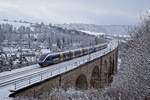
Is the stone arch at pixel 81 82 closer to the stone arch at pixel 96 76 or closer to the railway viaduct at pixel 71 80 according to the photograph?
the railway viaduct at pixel 71 80

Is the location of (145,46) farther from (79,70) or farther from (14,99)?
(79,70)

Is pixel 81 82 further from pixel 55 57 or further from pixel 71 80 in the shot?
pixel 55 57

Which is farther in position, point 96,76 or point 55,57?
point 96,76

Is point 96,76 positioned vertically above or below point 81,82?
below

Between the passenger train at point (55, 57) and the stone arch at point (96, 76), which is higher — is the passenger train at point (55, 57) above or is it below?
above

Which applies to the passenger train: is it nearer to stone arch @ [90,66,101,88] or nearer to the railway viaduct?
the railway viaduct

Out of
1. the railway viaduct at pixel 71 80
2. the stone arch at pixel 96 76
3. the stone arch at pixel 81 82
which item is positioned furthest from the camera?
the stone arch at pixel 96 76

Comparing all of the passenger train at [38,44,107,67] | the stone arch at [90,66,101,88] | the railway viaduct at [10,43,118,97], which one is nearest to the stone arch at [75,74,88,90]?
the railway viaduct at [10,43,118,97]

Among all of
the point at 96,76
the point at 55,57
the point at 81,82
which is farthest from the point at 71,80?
the point at 96,76

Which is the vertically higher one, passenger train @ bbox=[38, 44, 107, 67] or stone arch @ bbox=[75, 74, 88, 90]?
passenger train @ bbox=[38, 44, 107, 67]

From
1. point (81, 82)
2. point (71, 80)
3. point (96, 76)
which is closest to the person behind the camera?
point (71, 80)

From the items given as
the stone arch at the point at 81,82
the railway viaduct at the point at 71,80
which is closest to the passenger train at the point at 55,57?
the railway viaduct at the point at 71,80

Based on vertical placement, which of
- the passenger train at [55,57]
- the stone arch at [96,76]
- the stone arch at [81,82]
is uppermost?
the passenger train at [55,57]

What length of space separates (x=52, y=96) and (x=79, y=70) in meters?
12.8
